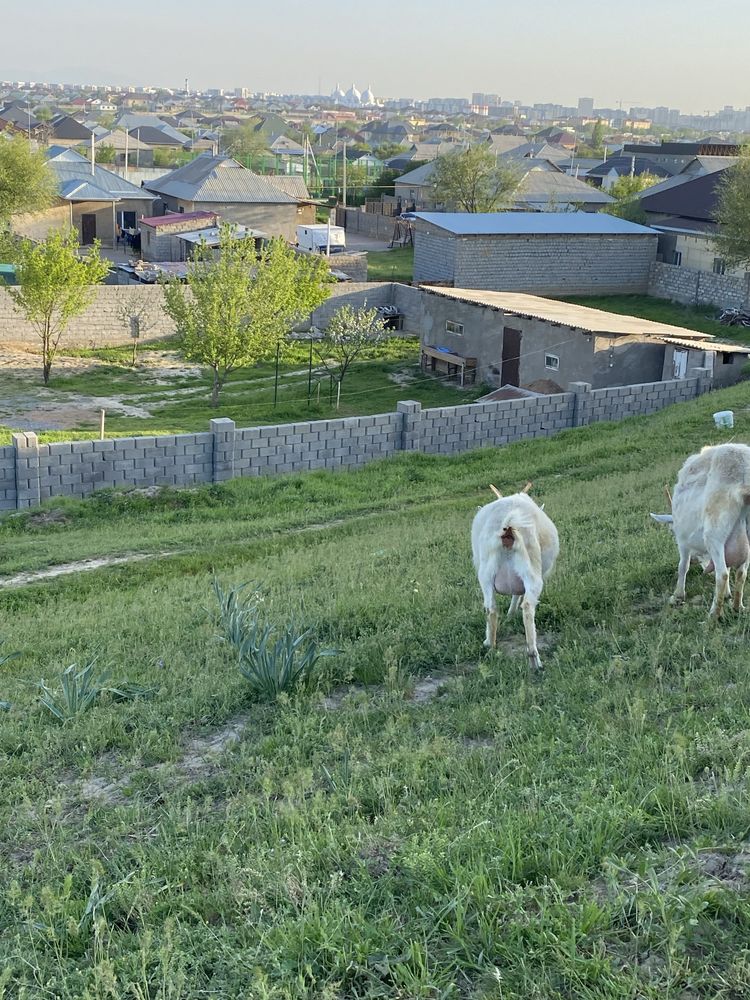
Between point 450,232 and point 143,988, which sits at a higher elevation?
point 450,232

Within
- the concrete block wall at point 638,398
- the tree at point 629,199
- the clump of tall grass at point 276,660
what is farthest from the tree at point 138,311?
the clump of tall grass at point 276,660

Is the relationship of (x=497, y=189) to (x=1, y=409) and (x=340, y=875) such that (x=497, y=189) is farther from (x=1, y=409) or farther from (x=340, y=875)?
(x=340, y=875)

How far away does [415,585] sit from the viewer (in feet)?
33.5

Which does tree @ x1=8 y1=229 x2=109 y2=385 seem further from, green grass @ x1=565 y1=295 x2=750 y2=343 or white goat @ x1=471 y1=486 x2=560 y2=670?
white goat @ x1=471 y1=486 x2=560 y2=670

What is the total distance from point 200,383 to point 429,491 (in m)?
14.9

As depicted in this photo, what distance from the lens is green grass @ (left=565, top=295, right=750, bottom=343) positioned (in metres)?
34.3

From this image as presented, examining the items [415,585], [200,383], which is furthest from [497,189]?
[415,585]

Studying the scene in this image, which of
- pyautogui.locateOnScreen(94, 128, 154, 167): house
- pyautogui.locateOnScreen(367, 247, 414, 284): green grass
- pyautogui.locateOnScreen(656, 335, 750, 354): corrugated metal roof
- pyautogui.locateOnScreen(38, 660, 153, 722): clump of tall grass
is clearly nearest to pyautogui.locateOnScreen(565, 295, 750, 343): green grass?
pyautogui.locateOnScreen(656, 335, 750, 354): corrugated metal roof

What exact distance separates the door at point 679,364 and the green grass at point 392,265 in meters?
20.0

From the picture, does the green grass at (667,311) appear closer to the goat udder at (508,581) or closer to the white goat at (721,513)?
the white goat at (721,513)

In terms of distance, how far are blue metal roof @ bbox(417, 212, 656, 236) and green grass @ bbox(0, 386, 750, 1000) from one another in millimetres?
29549

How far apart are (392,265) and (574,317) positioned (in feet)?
83.1

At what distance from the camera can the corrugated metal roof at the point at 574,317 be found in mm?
25266

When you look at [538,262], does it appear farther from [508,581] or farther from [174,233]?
[508,581]
